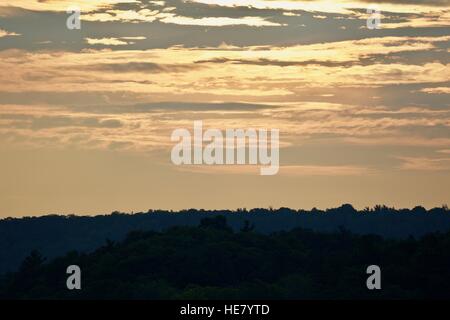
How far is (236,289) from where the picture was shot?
18488 centimetres

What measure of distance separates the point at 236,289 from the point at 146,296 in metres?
14.9
